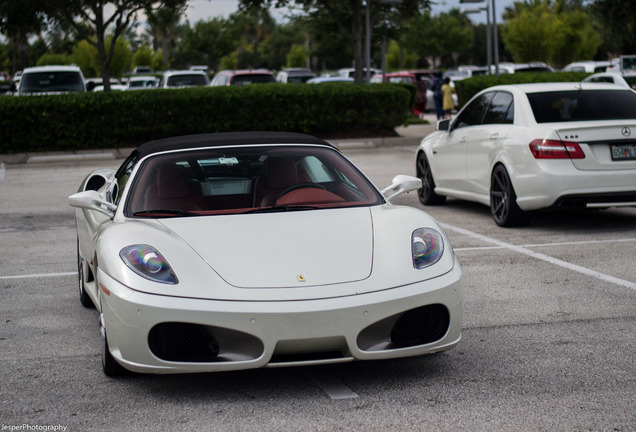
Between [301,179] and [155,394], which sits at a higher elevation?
[301,179]

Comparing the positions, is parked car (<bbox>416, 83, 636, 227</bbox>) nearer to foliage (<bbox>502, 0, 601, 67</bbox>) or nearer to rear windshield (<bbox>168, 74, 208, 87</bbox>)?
rear windshield (<bbox>168, 74, 208, 87</bbox>)

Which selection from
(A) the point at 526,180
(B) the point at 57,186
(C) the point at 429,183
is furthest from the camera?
(B) the point at 57,186

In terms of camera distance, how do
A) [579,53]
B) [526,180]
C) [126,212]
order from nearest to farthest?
[126,212]
[526,180]
[579,53]

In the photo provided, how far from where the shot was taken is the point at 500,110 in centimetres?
1112

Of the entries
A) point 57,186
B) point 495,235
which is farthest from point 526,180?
point 57,186

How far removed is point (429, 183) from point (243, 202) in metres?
6.71

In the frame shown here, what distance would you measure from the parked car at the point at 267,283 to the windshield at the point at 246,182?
23 millimetres

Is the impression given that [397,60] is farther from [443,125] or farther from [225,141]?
[225,141]

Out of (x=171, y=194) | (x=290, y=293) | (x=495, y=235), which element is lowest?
(x=495, y=235)

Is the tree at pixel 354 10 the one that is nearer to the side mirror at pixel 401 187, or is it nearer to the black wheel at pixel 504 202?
the black wheel at pixel 504 202

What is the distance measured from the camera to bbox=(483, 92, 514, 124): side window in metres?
10.9

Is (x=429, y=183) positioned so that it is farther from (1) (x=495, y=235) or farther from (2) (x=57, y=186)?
(2) (x=57, y=186)

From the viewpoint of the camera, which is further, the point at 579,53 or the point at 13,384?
the point at 579,53

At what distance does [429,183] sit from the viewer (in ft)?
41.5
